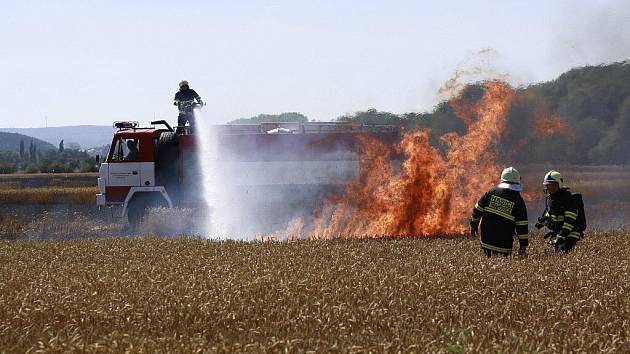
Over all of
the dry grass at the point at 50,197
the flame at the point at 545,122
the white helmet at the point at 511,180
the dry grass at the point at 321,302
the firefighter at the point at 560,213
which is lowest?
the dry grass at the point at 50,197

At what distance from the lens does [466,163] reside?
22656 millimetres

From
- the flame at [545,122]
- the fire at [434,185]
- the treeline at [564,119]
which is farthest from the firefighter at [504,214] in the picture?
the flame at [545,122]

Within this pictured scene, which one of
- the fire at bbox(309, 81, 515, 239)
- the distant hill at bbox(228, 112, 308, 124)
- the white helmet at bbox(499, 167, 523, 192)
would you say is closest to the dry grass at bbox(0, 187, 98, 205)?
the distant hill at bbox(228, 112, 308, 124)

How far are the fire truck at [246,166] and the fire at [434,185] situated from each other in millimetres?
1849

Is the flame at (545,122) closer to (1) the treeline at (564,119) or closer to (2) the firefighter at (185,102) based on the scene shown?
(1) the treeline at (564,119)

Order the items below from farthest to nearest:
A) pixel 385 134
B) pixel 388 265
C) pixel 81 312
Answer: pixel 385 134 < pixel 388 265 < pixel 81 312

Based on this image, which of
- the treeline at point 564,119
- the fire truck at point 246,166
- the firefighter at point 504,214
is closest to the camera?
the firefighter at point 504,214

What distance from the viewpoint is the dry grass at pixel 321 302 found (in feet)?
29.1

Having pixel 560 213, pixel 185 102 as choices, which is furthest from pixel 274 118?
pixel 560 213

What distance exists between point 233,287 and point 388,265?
11.2 ft

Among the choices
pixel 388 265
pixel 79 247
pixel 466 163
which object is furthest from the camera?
pixel 466 163

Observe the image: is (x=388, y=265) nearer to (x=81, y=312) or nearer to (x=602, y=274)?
(x=602, y=274)

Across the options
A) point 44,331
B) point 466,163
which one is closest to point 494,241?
point 466,163

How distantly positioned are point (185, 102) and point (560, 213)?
13.9 meters
